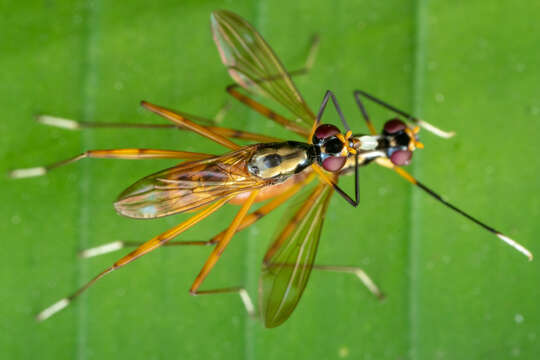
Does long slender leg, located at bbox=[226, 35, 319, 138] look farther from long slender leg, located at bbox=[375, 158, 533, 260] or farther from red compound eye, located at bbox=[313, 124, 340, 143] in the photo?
long slender leg, located at bbox=[375, 158, 533, 260]

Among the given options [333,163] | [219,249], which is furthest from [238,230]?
[333,163]

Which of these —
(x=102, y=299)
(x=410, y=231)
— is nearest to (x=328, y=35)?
(x=410, y=231)

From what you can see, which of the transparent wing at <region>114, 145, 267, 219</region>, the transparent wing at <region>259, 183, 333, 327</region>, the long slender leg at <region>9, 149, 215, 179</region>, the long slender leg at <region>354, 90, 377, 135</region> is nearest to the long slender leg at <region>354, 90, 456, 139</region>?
the long slender leg at <region>354, 90, 377, 135</region>

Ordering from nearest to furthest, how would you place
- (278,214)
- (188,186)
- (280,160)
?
1. (188,186)
2. (280,160)
3. (278,214)

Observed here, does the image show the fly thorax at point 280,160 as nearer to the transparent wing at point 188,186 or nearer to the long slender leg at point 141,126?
the transparent wing at point 188,186

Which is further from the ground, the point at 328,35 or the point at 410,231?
the point at 328,35

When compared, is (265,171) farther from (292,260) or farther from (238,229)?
(292,260)

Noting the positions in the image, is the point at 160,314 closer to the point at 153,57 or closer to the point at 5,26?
the point at 153,57
